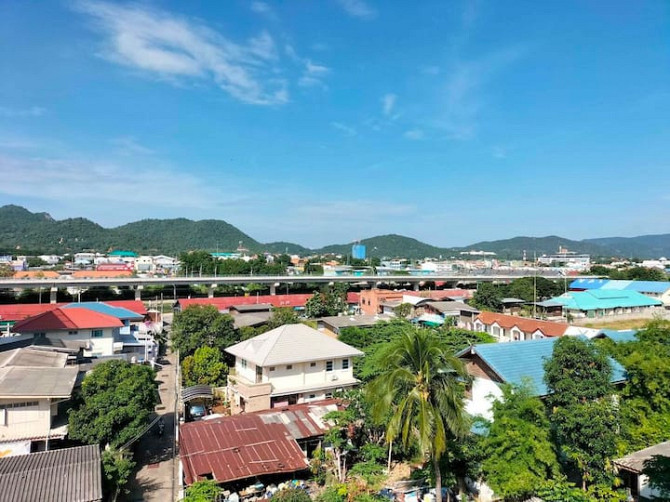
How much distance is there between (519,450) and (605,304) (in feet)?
141

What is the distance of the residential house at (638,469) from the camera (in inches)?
465

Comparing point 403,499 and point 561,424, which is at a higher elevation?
point 561,424

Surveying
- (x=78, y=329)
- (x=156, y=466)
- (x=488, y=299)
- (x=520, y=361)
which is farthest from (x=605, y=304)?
(x=78, y=329)

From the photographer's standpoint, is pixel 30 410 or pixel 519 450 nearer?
pixel 519 450

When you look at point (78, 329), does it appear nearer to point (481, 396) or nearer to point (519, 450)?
point (481, 396)

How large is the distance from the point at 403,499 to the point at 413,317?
Result: 34.1m

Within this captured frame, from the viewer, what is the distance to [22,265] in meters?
106

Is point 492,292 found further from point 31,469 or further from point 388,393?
point 31,469

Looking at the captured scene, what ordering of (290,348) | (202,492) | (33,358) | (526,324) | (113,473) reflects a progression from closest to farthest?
(202,492)
(113,473)
(33,358)
(290,348)
(526,324)

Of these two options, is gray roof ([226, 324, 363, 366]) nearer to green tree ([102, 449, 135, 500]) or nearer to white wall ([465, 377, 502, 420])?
white wall ([465, 377, 502, 420])

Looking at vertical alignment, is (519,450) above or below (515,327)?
above

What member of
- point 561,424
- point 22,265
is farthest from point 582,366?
point 22,265

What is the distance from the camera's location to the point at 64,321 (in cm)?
2855

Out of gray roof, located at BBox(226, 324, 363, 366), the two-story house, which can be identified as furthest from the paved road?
gray roof, located at BBox(226, 324, 363, 366)
